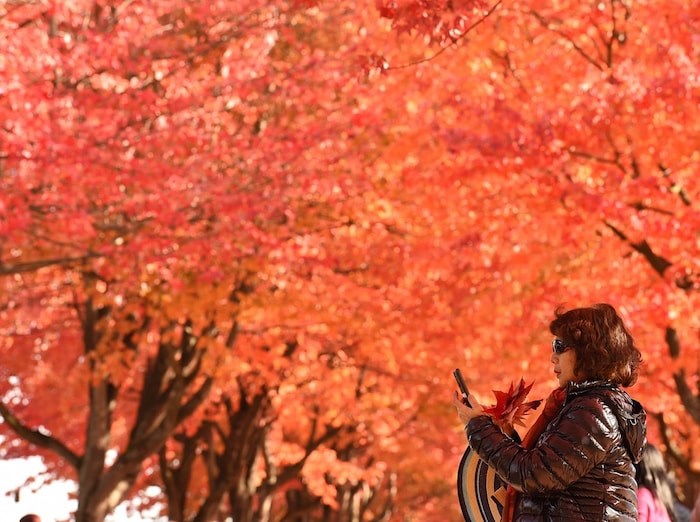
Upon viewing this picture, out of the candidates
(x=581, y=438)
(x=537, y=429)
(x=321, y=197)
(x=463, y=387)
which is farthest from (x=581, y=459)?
(x=321, y=197)

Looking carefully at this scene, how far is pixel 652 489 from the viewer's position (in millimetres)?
5723

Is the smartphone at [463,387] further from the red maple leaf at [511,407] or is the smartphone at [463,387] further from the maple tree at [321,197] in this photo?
the maple tree at [321,197]

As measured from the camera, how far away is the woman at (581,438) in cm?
401

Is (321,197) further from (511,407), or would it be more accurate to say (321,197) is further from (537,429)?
(537,429)

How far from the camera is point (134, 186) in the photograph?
44.8ft

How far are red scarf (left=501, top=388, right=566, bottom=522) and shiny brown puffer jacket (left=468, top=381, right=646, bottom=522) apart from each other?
0.21 ft

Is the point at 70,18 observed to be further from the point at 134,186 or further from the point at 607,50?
the point at 607,50

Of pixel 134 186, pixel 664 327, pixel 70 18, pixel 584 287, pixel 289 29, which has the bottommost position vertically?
pixel 664 327

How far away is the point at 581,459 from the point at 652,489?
6.30ft

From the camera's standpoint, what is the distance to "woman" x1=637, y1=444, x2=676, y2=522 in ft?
18.2

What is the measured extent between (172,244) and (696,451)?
1485 cm

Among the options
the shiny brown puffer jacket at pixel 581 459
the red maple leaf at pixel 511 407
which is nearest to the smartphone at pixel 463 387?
the red maple leaf at pixel 511 407

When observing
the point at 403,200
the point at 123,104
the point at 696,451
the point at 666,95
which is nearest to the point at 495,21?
the point at 403,200

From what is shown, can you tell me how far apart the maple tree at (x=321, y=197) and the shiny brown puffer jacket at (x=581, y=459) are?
4.23m
